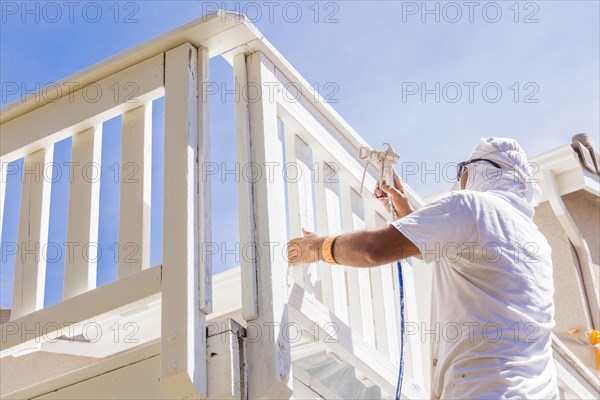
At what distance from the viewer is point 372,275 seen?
150 inches

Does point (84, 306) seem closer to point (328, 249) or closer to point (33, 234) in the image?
point (33, 234)

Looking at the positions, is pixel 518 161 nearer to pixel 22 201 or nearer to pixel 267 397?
pixel 267 397

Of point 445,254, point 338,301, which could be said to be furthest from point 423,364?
point 445,254

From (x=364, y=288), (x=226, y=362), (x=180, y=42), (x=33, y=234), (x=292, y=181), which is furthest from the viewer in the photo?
(x=364, y=288)

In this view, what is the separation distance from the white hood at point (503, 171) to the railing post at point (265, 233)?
2.76 ft

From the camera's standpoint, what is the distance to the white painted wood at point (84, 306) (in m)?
2.76

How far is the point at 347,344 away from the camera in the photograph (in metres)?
3.25

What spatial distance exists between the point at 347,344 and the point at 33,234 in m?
Result: 1.23

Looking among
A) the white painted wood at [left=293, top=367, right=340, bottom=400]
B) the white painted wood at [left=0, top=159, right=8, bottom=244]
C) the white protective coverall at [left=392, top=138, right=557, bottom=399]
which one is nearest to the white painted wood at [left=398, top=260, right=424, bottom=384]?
the white painted wood at [left=293, top=367, right=340, bottom=400]

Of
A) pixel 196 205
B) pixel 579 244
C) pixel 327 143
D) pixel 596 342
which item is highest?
pixel 579 244

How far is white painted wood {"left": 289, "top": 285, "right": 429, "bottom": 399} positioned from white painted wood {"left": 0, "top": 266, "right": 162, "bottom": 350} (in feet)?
1.58

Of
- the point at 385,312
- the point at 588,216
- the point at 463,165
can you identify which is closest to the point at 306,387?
the point at 385,312

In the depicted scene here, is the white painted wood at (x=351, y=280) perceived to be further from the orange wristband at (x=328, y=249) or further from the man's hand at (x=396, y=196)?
the orange wristband at (x=328, y=249)

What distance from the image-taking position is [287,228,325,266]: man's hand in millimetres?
2949
